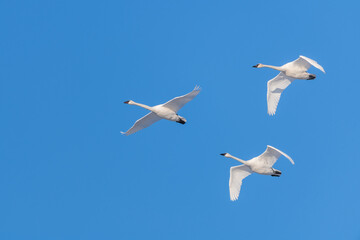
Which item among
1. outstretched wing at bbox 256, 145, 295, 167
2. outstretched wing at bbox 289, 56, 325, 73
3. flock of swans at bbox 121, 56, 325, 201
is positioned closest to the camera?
flock of swans at bbox 121, 56, 325, 201

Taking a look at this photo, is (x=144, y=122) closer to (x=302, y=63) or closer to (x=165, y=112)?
→ (x=165, y=112)

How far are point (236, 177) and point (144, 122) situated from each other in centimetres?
970

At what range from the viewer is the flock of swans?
57.7m

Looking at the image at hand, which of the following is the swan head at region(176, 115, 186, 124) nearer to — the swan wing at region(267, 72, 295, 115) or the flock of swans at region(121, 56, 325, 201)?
the flock of swans at region(121, 56, 325, 201)

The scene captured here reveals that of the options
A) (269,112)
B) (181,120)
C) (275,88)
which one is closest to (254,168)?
(269,112)

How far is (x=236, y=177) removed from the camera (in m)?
62.6

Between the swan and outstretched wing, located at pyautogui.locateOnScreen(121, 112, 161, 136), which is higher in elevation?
the swan

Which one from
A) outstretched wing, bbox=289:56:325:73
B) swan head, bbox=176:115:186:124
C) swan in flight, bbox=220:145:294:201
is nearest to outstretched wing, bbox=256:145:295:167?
swan in flight, bbox=220:145:294:201

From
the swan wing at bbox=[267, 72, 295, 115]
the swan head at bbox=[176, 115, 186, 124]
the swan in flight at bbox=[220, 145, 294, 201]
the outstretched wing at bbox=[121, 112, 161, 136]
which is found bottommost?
the swan in flight at bbox=[220, 145, 294, 201]

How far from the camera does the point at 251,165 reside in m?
60.3

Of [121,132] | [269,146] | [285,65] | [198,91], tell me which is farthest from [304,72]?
→ [121,132]

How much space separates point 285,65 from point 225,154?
976 centimetres

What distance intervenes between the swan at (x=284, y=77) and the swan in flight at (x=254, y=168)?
5519 millimetres

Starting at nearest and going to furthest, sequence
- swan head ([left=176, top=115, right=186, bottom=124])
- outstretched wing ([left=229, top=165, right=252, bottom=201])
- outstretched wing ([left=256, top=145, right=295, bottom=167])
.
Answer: swan head ([left=176, top=115, right=186, bottom=124]), outstretched wing ([left=256, top=145, right=295, bottom=167]), outstretched wing ([left=229, top=165, right=252, bottom=201])
